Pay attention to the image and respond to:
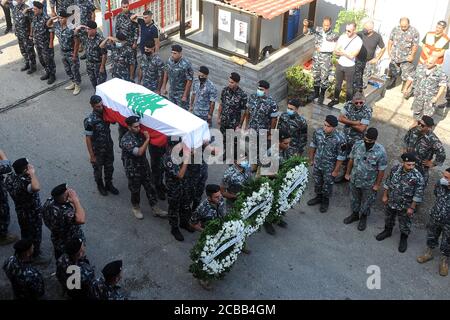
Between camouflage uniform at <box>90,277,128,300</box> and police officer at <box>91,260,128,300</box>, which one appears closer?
police officer at <box>91,260,128,300</box>

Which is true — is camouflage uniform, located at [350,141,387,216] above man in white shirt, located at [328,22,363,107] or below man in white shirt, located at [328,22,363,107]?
below

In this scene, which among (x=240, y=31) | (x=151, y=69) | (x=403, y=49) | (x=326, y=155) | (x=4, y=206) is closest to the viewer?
(x=4, y=206)

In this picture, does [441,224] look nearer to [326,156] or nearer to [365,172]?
[365,172]

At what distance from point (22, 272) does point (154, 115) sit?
115 inches

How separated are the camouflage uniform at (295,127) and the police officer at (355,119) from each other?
0.64 metres

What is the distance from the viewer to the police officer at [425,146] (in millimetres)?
8086

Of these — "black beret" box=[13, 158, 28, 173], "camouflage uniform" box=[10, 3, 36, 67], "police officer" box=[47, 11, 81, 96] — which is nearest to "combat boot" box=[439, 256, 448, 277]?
"black beret" box=[13, 158, 28, 173]

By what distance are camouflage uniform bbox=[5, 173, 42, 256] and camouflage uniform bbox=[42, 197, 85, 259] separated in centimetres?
50

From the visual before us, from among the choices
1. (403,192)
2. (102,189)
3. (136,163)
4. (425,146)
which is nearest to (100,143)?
(136,163)

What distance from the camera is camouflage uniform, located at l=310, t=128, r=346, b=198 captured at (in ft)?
26.9

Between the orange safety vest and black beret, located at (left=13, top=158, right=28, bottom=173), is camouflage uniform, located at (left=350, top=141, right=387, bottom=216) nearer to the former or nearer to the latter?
the orange safety vest

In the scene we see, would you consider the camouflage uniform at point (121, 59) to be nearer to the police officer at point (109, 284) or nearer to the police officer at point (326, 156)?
the police officer at point (326, 156)

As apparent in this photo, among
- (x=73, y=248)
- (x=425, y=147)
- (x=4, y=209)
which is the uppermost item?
(x=425, y=147)

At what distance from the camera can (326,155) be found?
8.28m
